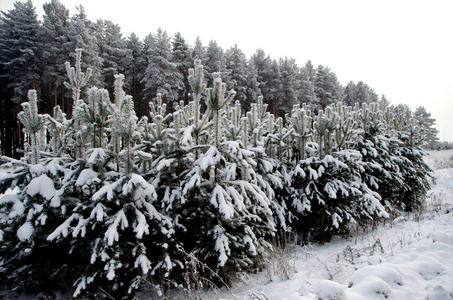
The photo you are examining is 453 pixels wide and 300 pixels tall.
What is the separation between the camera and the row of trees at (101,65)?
21.3 metres

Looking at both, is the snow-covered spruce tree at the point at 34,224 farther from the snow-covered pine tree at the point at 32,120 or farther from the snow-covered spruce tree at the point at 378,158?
the snow-covered spruce tree at the point at 378,158

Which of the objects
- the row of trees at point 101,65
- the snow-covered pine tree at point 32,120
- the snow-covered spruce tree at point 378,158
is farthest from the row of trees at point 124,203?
the row of trees at point 101,65

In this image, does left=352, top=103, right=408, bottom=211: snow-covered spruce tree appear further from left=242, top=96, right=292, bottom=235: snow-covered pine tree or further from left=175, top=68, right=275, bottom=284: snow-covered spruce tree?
left=175, top=68, right=275, bottom=284: snow-covered spruce tree

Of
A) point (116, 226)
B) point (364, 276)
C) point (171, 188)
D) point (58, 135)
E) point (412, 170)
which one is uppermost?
point (58, 135)

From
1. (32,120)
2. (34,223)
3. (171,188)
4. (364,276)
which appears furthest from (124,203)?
(364,276)

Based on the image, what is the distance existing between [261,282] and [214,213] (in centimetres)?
150

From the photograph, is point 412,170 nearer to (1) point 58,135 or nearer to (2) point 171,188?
(2) point 171,188

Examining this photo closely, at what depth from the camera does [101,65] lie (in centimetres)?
2312

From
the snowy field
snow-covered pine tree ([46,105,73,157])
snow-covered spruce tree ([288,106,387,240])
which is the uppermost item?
snow-covered pine tree ([46,105,73,157])

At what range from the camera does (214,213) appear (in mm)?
4160

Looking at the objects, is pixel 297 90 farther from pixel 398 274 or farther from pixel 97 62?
pixel 398 274

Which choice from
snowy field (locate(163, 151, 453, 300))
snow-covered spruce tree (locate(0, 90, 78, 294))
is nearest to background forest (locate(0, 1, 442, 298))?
snow-covered spruce tree (locate(0, 90, 78, 294))

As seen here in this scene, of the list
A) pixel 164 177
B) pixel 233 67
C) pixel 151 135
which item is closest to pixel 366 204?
pixel 164 177

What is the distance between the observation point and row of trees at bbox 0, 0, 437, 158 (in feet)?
70.0
